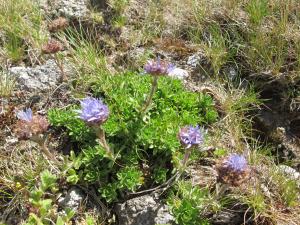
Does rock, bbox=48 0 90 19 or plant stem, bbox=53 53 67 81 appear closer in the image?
plant stem, bbox=53 53 67 81

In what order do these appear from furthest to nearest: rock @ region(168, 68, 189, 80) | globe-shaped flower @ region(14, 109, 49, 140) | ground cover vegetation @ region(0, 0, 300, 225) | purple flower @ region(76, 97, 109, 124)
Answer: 1. rock @ region(168, 68, 189, 80)
2. ground cover vegetation @ region(0, 0, 300, 225)
3. globe-shaped flower @ region(14, 109, 49, 140)
4. purple flower @ region(76, 97, 109, 124)

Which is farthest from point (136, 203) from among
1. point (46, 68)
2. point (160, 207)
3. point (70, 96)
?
point (46, 68)

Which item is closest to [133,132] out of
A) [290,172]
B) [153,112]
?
[153,112]

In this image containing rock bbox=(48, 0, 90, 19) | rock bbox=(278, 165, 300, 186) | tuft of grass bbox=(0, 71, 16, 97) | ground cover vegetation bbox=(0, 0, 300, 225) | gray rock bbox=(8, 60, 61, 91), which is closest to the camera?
ground cover vegetation bbox=(0, 0, 300, 225)

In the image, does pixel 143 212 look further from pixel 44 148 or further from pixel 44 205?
pixel 44 148

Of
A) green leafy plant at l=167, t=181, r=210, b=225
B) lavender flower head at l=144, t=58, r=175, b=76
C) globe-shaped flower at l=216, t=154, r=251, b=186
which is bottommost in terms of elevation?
green leafy plant at l=167, t=181, r=210, b=225

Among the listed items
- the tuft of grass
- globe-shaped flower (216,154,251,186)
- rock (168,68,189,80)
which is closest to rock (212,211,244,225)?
Result: globe-shaped flower (216,154,251,186)

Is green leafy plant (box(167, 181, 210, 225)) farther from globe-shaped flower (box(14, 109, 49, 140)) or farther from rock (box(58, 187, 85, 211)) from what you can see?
globe-shaped flower (box(14, 109, 49, 140))
